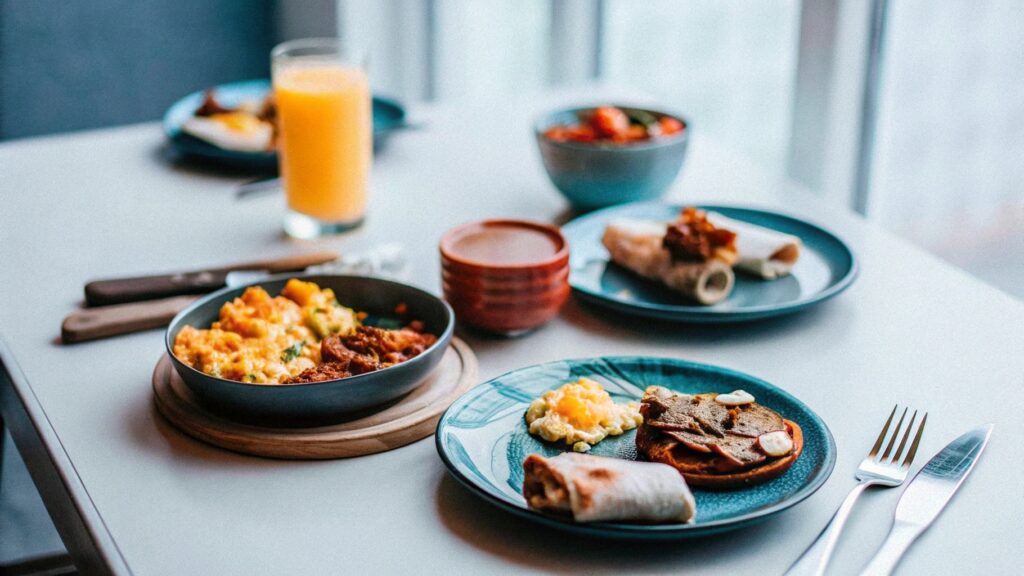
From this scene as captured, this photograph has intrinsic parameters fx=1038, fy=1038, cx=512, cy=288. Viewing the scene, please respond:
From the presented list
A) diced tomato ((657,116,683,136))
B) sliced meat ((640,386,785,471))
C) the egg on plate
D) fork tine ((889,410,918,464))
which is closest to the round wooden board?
sliced meat ((640,386,785,471))

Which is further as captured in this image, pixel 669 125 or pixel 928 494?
pixel 669 125

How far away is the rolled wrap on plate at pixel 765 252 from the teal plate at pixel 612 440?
34 cm

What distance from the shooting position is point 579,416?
3.36 feet

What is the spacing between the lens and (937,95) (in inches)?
80.5

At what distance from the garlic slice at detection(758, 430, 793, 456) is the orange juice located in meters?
0.87

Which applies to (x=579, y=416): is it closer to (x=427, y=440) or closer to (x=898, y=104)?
(x=427, y=440)

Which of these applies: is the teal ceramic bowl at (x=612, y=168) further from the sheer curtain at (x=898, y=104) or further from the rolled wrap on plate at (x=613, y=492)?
the rolled wrap on plate at (x=613, y=492)

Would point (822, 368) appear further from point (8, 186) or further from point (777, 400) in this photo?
point (8, 186)

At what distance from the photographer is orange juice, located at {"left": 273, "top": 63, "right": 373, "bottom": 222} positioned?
1.57m

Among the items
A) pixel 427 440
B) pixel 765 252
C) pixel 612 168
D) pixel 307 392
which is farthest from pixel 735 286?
pixel 307 392

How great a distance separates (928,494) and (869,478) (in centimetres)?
5

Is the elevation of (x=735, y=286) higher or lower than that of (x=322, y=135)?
lower

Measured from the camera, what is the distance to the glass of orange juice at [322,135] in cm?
157

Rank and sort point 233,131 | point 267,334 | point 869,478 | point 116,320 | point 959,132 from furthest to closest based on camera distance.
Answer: point 959,132, point 233,131, point 116,320, point 267,334, point 869,478
